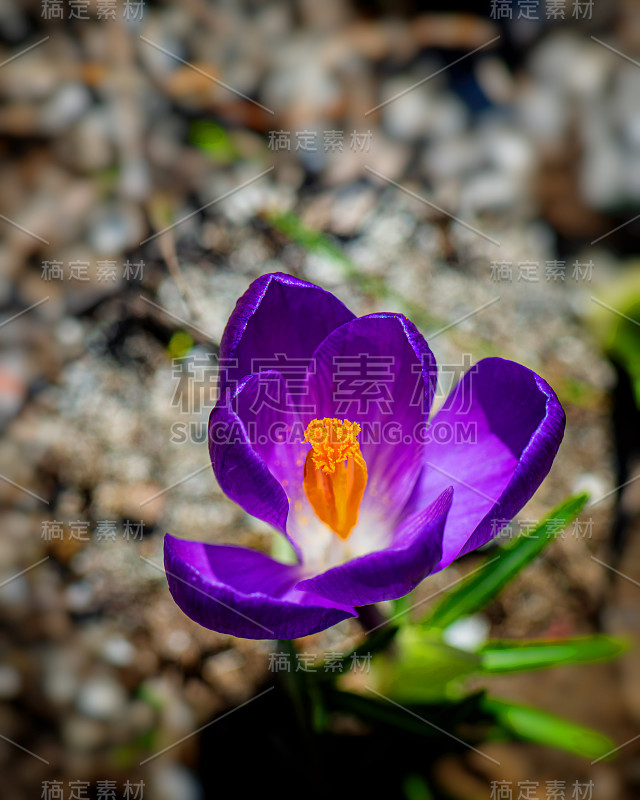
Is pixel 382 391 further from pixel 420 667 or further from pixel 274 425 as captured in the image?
pixel 420 667

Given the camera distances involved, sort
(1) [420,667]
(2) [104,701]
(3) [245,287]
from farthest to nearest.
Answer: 1. (3) [245,287]
2. (2) [104,701]
3. (1) [420,667]

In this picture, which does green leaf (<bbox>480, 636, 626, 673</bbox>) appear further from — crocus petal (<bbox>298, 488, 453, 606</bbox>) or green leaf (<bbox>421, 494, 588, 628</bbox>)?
crocus petal (<bbox>298, 488, 453, 606</bbox>)

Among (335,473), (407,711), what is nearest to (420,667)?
(407,711)

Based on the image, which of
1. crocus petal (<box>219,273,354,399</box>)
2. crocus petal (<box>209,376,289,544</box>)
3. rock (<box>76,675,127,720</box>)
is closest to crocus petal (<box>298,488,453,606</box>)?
crocus petal (<box>209,376,289,544</box>)

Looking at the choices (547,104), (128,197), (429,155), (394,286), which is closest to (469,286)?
(394,286)

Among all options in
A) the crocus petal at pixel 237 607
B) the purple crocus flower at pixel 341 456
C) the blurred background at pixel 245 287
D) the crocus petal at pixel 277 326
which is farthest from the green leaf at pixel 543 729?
the crocus petal at pixel 277 326

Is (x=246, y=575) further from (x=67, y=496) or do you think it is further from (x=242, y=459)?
(x=67, y=496)

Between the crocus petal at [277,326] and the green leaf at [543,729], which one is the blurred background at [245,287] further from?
the crocus petal at [277,326]
